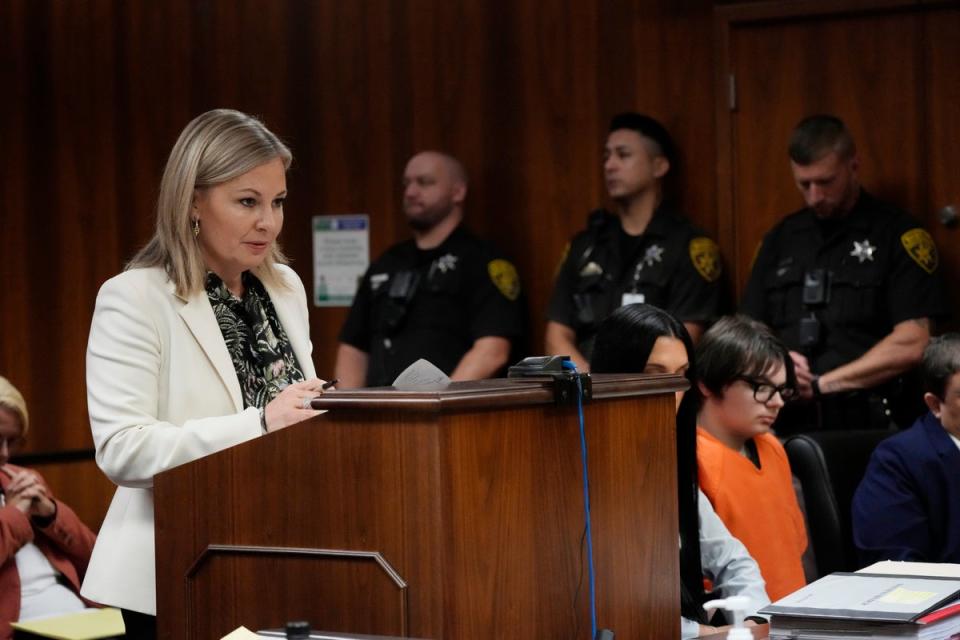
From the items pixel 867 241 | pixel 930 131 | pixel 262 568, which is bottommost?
pixel 262 568

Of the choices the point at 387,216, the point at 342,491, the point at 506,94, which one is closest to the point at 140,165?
the point at 387,216

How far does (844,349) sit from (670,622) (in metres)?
2.97

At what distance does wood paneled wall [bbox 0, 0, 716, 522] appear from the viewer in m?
5.82

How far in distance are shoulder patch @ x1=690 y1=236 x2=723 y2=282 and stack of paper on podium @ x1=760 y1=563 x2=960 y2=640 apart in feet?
10.3

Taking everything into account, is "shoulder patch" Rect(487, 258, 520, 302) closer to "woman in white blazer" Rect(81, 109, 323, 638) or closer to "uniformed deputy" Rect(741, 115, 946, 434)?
"uniformed deputy" Rect(741, 115, 946, 434)

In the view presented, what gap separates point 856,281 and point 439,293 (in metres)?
1.69

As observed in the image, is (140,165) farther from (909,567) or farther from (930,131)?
(909,567)

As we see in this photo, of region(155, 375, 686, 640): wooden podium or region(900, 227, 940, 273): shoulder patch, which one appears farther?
region(900, 227, 940, 273): shoulder patch

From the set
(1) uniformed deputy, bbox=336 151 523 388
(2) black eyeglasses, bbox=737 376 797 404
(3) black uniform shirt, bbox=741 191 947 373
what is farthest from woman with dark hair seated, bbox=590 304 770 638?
(1) uniformed deputy, bbox=336 151 523 388

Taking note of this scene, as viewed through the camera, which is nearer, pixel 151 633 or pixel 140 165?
pixel 151 633

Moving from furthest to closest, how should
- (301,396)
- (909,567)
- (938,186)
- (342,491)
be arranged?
(938,186) < (909,567) < (301,396) < (342,491)

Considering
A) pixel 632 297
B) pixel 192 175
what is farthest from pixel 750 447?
pixel 632 297

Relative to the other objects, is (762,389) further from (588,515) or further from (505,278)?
(505,278)

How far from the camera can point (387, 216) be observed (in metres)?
6.30
